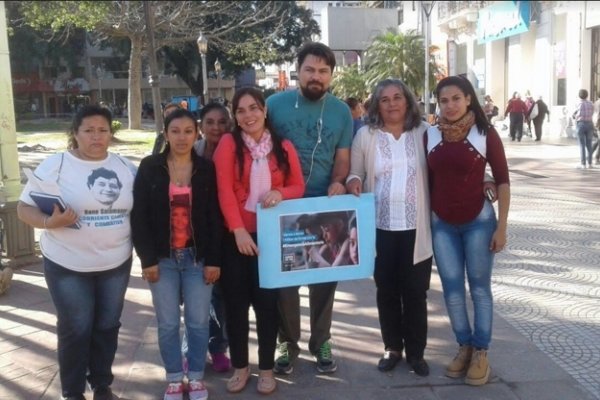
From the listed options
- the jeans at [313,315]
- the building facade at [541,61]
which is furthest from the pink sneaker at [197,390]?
the building facade at [541,61]

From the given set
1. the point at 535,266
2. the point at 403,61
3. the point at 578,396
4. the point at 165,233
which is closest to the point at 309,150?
the point at 165,233

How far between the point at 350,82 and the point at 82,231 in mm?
24664

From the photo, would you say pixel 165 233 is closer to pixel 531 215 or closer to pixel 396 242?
pixel 396 242

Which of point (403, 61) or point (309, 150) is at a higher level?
point (403, 61)

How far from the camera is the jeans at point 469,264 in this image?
3572mm

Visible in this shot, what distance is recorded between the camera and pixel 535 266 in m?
6.22

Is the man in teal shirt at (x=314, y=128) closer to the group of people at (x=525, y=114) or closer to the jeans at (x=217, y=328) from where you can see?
the jeans at (x=217, y=328)

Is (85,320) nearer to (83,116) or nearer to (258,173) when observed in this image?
(83,116)

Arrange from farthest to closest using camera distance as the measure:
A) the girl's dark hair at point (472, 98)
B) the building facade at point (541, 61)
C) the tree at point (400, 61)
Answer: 1. the tree at point (400, 61)
2. the building facade at point (541, 61)
3. the girl's dark hair at point (472, 98)

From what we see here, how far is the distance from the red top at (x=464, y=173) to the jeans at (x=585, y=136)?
1100cm

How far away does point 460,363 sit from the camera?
3764 mm

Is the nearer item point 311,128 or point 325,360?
point 311,128

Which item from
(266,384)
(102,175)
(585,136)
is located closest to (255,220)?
(102,175)

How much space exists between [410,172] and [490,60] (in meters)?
23.7
